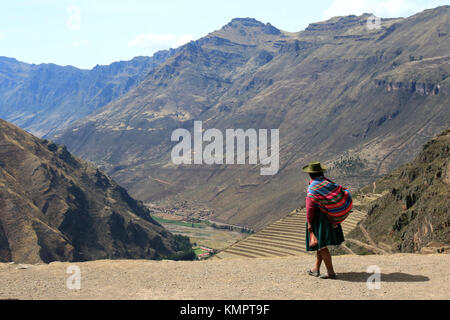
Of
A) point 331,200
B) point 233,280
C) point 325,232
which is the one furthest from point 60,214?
point 331,200

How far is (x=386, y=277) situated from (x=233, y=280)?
5061 millimetres

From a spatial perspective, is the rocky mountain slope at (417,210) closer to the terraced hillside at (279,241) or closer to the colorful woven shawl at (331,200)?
the terraced hillside at (279,241)

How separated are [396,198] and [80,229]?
88.4 m

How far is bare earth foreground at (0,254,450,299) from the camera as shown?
13.2 meters

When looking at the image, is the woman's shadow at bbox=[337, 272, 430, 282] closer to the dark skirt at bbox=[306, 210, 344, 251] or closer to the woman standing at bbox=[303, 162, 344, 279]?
the woman standing at bbox=[303, 162, 344, 279]

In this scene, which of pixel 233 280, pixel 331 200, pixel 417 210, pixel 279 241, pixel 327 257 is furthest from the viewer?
pixel 279 241

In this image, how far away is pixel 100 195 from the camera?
491 feet

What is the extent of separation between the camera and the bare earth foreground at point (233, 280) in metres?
13.2

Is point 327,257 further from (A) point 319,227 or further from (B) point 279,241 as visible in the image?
(B) point 279,241

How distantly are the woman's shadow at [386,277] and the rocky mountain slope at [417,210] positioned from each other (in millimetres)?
22650

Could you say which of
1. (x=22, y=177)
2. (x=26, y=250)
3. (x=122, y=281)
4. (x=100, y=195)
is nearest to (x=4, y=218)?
(x=26, y=250)

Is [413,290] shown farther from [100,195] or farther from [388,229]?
[100,195]

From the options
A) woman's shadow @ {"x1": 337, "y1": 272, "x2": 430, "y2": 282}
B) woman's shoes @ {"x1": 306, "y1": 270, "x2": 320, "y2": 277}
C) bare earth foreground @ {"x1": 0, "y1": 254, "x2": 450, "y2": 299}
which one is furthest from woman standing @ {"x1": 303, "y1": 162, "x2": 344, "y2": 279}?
bare earth foreground @ {"x1": 0, "y1": 254, "x2": 450, "y2": 299}

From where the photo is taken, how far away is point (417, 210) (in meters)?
50.5
